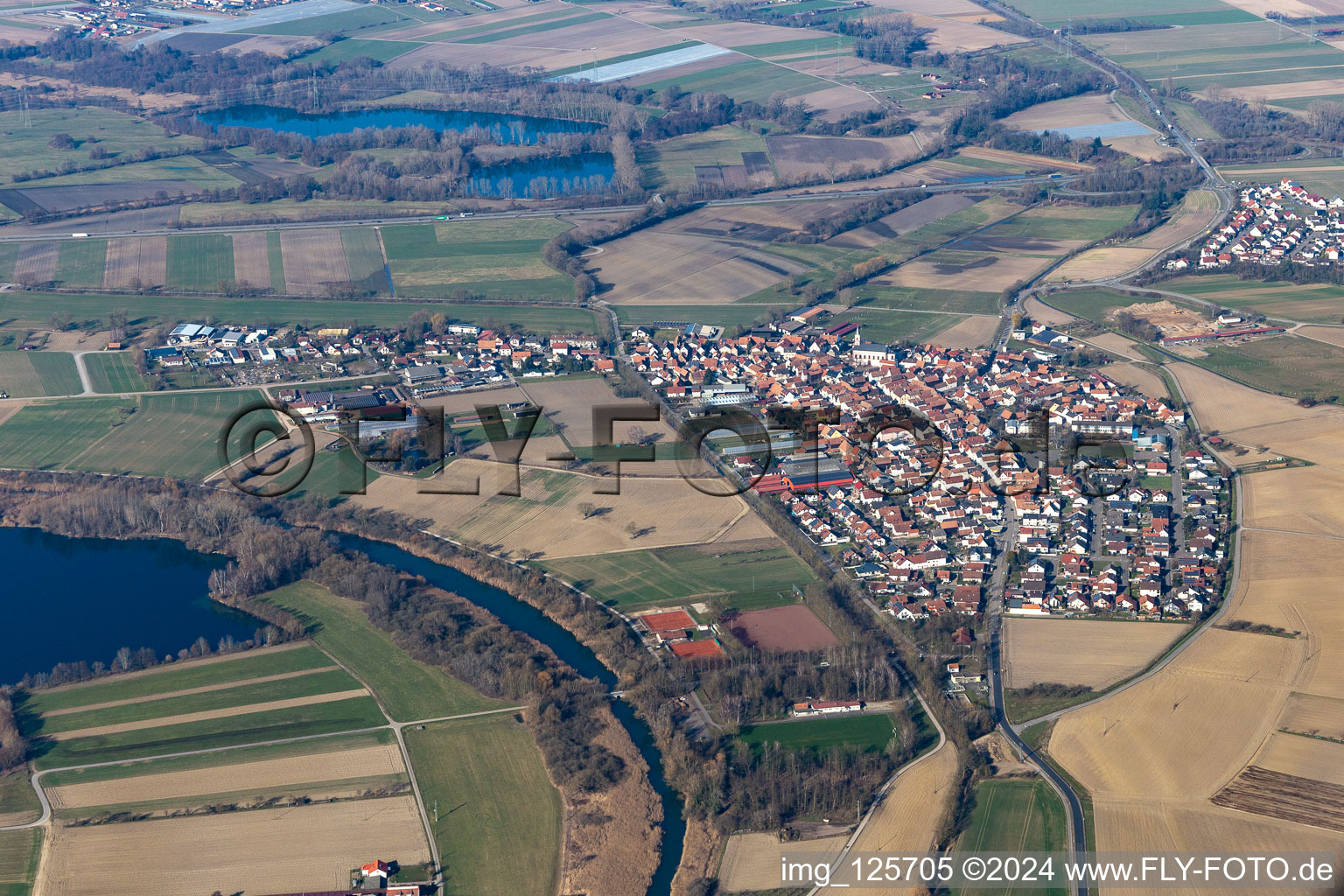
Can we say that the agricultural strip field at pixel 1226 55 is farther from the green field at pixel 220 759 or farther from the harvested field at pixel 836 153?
the green field at pixel 220 759

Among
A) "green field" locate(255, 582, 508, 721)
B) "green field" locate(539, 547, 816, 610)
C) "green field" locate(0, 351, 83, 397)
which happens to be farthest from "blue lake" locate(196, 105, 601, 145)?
"green field" locate(255, 582, 508, 721)

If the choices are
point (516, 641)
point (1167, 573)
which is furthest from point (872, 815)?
point (1167, 573)

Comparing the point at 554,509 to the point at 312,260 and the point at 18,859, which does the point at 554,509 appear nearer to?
the point at 18,859

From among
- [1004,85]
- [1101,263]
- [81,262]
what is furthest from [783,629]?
[1004,85]

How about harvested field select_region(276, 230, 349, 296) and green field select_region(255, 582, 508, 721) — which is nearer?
green field select_region(255, 582, 508, 721)

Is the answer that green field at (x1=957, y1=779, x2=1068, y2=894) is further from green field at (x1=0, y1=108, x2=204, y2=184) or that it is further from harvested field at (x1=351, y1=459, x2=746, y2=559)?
green field at (x1=0, y1=108, x2=204, y2=184)

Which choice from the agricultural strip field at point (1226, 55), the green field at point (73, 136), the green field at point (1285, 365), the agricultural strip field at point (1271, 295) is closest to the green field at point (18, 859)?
the green field at point (1285, 365)
